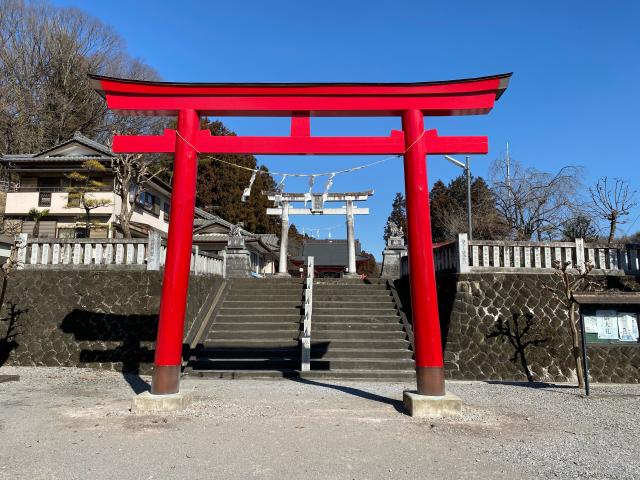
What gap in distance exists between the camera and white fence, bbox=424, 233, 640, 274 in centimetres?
1031

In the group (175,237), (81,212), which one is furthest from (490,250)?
(81,212)

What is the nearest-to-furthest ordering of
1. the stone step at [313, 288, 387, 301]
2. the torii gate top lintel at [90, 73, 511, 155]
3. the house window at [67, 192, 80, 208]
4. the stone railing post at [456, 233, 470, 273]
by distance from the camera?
the torii gate top lintel at [90, 73, 511, 155] < the stone railing post at [456, 233, 470, 273] < the stone step at [313, 288, 387, 301] < the house window at [67, 192, 80, 208]

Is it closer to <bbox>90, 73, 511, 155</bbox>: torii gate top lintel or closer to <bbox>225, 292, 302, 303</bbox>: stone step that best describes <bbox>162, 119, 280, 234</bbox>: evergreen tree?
<bbox>225, 292, 302, 303</bbox>: stone step

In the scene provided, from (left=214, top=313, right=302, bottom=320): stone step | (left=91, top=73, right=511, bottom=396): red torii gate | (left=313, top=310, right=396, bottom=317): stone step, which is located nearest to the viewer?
(left=91, top=73, right=511, bottom=396): red torii gate

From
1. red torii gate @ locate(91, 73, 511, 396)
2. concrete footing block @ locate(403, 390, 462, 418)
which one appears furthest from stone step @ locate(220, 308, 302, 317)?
concrete footing block @ locate(403, 390, 462, 418)

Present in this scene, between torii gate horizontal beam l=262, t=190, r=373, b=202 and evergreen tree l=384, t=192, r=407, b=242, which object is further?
evergreen tree l=384, t=192, r=407, b=242

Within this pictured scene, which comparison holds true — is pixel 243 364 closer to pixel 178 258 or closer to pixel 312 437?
pixel 178 258

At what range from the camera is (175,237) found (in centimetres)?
662

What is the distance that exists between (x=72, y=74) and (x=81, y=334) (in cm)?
2911

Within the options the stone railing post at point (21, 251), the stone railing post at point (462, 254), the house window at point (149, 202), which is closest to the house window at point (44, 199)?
the house window at point (149, 202)

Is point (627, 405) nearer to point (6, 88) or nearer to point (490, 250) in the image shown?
point (490, 250)

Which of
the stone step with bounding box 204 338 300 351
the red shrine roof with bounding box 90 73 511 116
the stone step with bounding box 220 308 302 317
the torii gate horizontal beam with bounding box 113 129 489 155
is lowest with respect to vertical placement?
the stone step with bounding box 204 338 300 351

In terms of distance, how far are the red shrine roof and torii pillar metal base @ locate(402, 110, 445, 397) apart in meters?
0.38

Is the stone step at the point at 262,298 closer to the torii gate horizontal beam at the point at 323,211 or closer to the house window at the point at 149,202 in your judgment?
the torii gate horizontal beam at the point at 323,211
